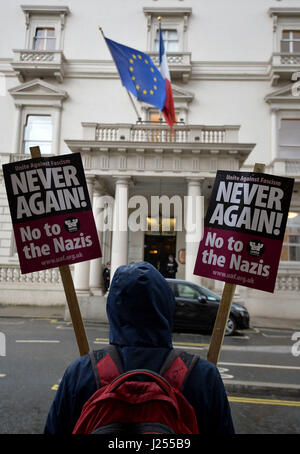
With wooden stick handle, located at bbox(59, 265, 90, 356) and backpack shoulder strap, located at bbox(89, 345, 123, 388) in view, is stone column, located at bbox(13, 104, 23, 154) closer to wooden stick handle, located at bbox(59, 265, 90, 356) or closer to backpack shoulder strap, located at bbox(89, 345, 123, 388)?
wooden stick handle, located at bbox(59, 265, 90, 356)

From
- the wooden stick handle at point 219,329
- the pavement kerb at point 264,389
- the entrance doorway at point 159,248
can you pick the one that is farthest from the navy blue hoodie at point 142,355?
the entrance doorway at point 159,248

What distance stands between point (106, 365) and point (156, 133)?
13.2 m

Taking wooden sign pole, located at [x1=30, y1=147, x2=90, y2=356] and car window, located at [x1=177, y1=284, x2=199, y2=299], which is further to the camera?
car window, located at [x1=177, y1=284, x2=199, y2=299]

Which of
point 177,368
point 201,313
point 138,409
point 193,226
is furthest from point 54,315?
point 138,409

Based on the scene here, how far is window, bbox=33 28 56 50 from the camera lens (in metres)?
18.0

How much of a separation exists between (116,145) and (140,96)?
2.01 m

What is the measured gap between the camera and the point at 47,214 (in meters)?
2.59

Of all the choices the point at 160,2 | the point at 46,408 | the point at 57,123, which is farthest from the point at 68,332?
the point at 160,2

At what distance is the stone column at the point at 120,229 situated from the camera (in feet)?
41.6

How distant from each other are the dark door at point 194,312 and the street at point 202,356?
0.34 m

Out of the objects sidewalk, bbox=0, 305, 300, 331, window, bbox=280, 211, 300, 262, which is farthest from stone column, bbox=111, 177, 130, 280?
window, bbox=280, 211, 300, 262

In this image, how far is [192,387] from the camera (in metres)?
1.39

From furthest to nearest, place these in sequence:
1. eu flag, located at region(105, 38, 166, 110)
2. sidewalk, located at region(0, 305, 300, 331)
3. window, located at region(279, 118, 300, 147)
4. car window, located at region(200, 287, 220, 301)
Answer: window, located at region(279, 118, 300, 147) < sidewalk, located at region(0, 305, 300, 331) < eu flag, located at region(105, 38, 166, 110) < car window, located at region(200, 287, 220, 301)

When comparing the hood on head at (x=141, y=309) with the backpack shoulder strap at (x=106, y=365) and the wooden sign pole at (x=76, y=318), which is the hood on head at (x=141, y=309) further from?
the wooden sign pole at (x=76, y=318)
